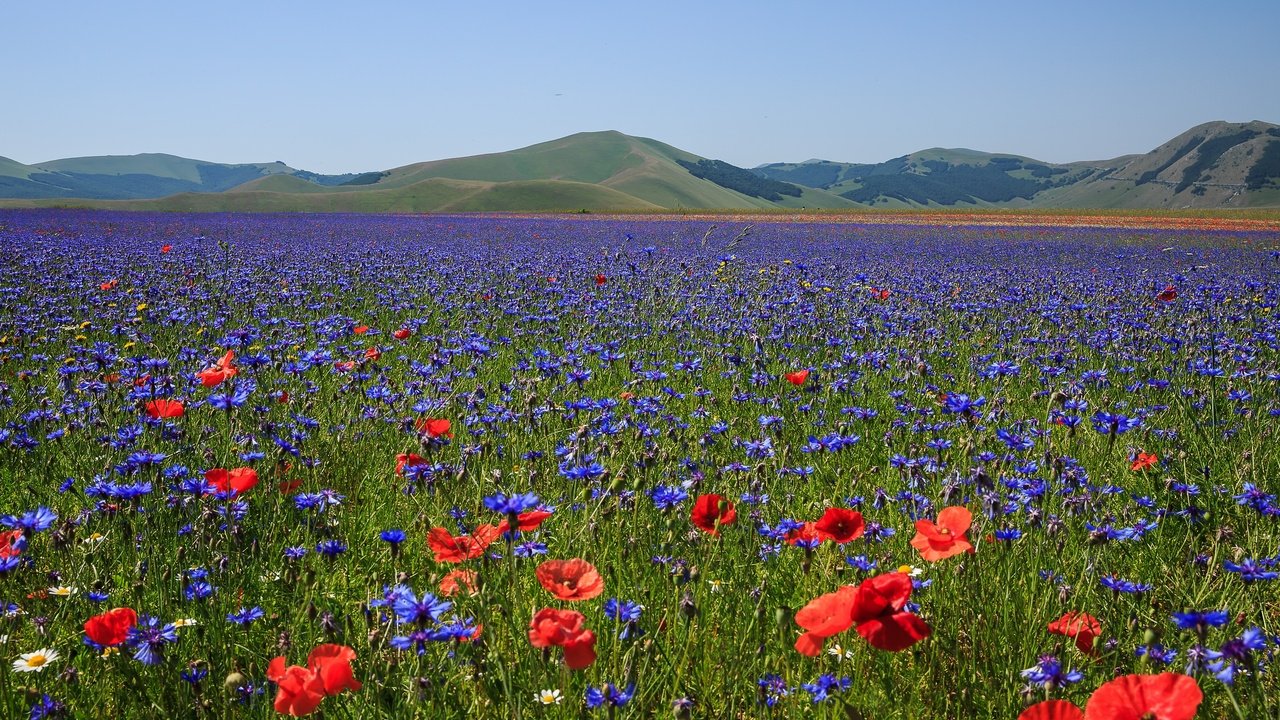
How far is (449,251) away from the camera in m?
13.6

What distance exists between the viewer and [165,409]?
254 centimetres

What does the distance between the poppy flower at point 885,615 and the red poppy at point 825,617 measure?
0.06 feet

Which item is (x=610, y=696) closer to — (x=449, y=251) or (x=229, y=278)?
(x=229, y=278)

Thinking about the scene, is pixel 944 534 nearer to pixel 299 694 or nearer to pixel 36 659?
pixel 299 694

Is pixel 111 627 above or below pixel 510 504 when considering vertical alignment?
below

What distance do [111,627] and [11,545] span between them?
16.4 inches

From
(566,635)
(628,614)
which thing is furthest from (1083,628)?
(566,635)

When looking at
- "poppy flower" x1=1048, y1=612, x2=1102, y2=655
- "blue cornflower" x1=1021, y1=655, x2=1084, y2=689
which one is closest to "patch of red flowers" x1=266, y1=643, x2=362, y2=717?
"blue cornflower" x1=1021, y1=655, x2=1084, y2=689

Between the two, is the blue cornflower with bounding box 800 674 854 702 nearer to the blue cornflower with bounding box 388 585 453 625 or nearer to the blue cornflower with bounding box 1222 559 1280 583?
the blue cornflower with bounding box 388 585 453 625

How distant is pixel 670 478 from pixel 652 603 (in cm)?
83

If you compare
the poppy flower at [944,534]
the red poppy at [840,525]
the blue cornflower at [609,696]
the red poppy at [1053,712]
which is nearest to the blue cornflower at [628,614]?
the blue cornflower at [609,696]

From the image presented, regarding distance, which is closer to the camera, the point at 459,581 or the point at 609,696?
the point at 609,696

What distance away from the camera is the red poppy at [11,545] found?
1499 millimetres

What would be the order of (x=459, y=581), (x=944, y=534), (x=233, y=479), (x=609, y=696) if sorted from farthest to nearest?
(x=233, y=479), (x=459, y=581), (x=944, y=534), (x=609, y=696)
